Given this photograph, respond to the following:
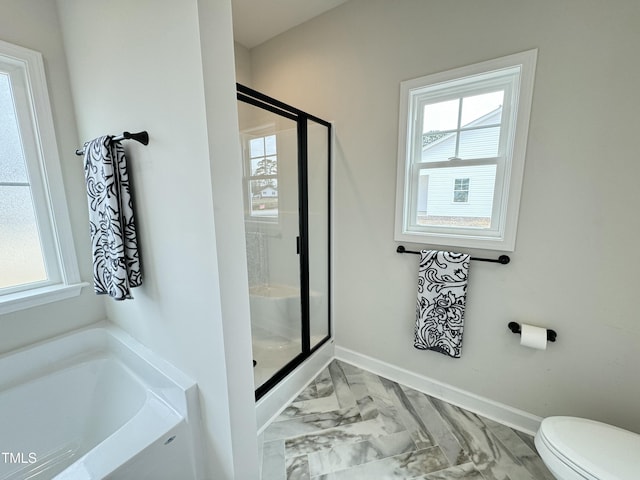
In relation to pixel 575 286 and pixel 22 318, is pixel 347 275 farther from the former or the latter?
pixel 22 318

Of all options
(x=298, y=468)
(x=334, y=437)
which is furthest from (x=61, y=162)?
(x=334, y=437)

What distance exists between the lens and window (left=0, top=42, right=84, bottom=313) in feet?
4.21

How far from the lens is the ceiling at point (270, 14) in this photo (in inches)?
71.2

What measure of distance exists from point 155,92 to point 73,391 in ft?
5.18

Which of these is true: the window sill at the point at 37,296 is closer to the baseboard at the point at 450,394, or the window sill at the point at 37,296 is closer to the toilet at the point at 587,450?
the baseboard at the point at 450,394

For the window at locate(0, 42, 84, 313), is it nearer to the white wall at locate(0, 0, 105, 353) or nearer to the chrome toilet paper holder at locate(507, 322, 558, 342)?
the white wall at locate(0, 0, 105, 353)

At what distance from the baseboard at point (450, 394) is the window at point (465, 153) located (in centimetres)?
101

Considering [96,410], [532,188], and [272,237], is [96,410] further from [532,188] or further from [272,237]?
[532,188]

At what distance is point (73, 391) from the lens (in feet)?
4.53

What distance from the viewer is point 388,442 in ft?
4.91

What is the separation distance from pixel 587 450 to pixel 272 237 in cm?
208

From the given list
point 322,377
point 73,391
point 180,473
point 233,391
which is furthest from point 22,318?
point 322,377

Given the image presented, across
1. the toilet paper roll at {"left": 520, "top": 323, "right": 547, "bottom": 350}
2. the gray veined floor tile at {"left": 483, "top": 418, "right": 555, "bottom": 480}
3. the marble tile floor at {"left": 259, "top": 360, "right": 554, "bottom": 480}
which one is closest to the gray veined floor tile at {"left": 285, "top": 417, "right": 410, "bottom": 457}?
the marble tile floor at {"left": 259, "top": 360, "right": 554, "bottom": 480}

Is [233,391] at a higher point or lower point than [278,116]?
lower
